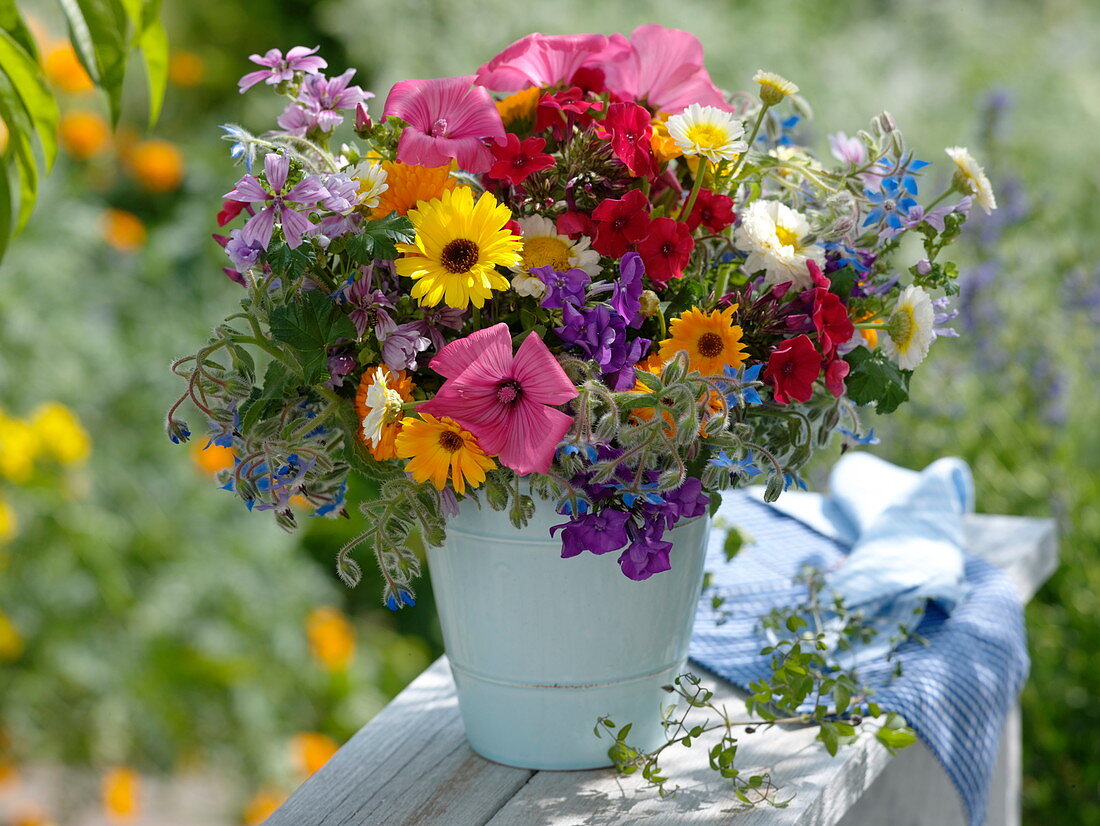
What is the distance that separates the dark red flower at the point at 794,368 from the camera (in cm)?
72

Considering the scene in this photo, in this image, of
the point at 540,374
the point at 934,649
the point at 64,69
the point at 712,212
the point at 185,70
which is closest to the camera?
the point at 540,374

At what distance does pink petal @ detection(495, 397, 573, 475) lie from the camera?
666 millimetres

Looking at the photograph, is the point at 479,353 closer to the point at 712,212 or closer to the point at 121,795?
the point at 712,212

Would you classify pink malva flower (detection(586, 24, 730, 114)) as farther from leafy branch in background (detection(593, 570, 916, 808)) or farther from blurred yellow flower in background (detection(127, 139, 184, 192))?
blurred yellow flower in background (detection(127, 139, 184, 192))

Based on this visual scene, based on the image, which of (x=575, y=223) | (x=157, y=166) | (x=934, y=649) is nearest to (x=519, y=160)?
(x=575, y=223)

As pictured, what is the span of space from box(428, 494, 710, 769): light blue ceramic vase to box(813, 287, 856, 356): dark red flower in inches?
6.6

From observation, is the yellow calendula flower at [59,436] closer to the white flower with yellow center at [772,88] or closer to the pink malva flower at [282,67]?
the pink malva flower at [282,67]

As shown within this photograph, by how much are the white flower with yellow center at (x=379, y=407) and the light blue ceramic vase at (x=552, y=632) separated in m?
0.14

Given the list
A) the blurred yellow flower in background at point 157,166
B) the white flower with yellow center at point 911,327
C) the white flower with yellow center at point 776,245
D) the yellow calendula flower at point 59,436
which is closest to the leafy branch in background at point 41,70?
the white flower with yellow center at point 776,245

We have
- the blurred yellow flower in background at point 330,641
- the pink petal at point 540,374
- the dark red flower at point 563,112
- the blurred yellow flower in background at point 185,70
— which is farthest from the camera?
the blurred yellow flower in background at point 185,70

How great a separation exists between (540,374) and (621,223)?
0.13 meters

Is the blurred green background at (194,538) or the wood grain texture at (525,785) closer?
the wood grain texture at (525,785)

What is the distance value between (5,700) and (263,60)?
1.59m

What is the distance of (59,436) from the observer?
73.0 inches
